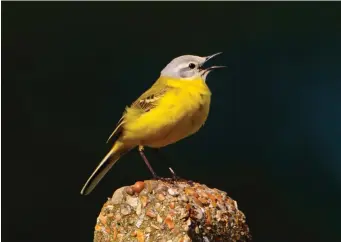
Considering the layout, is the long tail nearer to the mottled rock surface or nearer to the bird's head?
the bird's head

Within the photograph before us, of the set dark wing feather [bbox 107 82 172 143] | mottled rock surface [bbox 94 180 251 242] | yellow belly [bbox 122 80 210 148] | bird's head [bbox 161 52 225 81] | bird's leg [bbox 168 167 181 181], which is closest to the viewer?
mottled rock surface [bbox 94 180 251 242]

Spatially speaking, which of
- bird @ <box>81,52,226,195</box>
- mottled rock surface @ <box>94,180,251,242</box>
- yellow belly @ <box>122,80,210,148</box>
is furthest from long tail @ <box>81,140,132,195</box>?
mottled rock surface @ <box>94,180,251,242</box>

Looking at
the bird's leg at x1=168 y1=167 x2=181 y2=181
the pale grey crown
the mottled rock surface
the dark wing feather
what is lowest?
the bird's leg at x1=168 y1=167 x2=181 y2=181

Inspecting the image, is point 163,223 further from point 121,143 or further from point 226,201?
point 121,143

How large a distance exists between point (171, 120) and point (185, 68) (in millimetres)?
383

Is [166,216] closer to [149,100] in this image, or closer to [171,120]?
[171,120]

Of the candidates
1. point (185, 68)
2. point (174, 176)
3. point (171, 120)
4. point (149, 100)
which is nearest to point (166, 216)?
point (174, 176)

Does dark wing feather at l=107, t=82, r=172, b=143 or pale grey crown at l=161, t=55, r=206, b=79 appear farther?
pale grey crown at l=161, t=55, r=206, b=79

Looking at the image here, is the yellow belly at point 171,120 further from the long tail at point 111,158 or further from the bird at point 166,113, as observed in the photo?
the long tail at point 111,158

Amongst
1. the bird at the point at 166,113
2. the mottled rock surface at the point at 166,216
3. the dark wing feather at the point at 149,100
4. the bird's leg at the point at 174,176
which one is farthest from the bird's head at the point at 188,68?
the mottled rock surface at the point at 166,216

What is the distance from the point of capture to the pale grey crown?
3219 millimetres

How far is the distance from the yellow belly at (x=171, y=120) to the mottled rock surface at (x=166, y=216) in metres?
0.60

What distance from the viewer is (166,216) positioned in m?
2.20

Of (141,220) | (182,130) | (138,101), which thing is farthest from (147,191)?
(138,101)
